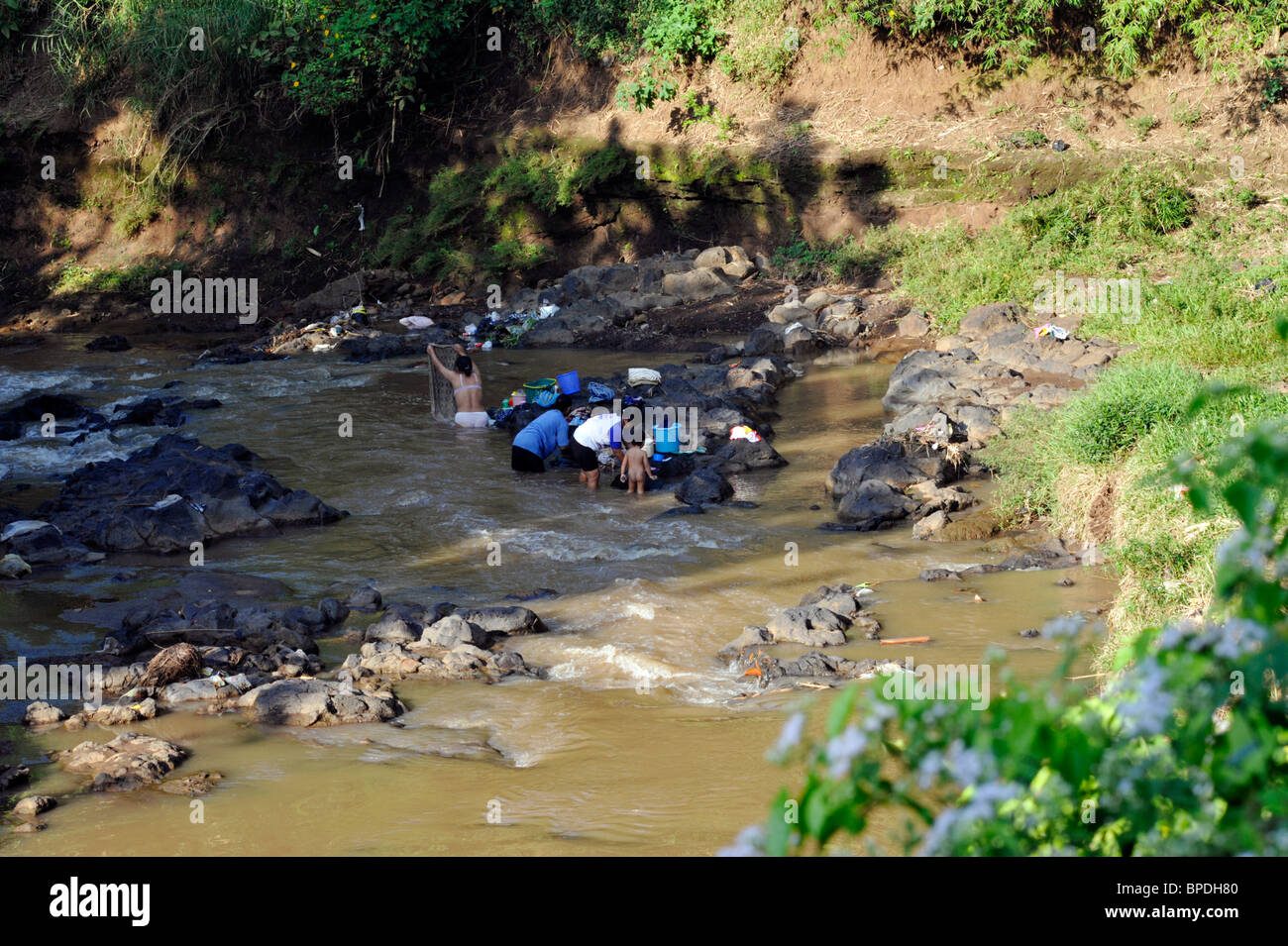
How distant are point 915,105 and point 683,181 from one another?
3.72 metres

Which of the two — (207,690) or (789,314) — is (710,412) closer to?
(789,314)

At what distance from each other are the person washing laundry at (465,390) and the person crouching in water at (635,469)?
2634mm

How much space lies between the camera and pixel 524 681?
228 inches

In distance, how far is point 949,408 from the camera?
10.1 metres

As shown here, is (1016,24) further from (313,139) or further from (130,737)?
(130,737)

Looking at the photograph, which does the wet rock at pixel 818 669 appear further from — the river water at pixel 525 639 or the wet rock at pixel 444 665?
the wet rock at pixel 444 665

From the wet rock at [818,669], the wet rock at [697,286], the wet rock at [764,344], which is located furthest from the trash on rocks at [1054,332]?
the wet rock at [818,669]

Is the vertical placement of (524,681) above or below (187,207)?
below

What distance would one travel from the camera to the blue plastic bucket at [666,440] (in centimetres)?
1001

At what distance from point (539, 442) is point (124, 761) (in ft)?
18.6

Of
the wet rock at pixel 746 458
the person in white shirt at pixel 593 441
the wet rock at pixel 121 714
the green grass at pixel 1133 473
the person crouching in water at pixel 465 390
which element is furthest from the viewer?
the person crouching in water at pixel 465 390

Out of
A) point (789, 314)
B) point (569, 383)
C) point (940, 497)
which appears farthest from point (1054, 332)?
point (569, 383)

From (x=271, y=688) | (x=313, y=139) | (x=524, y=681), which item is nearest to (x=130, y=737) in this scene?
(x=271, y=688)

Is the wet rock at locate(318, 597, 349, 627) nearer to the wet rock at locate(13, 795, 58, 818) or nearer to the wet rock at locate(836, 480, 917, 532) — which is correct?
the wet rock at locate(13, 795, 58, 818)
